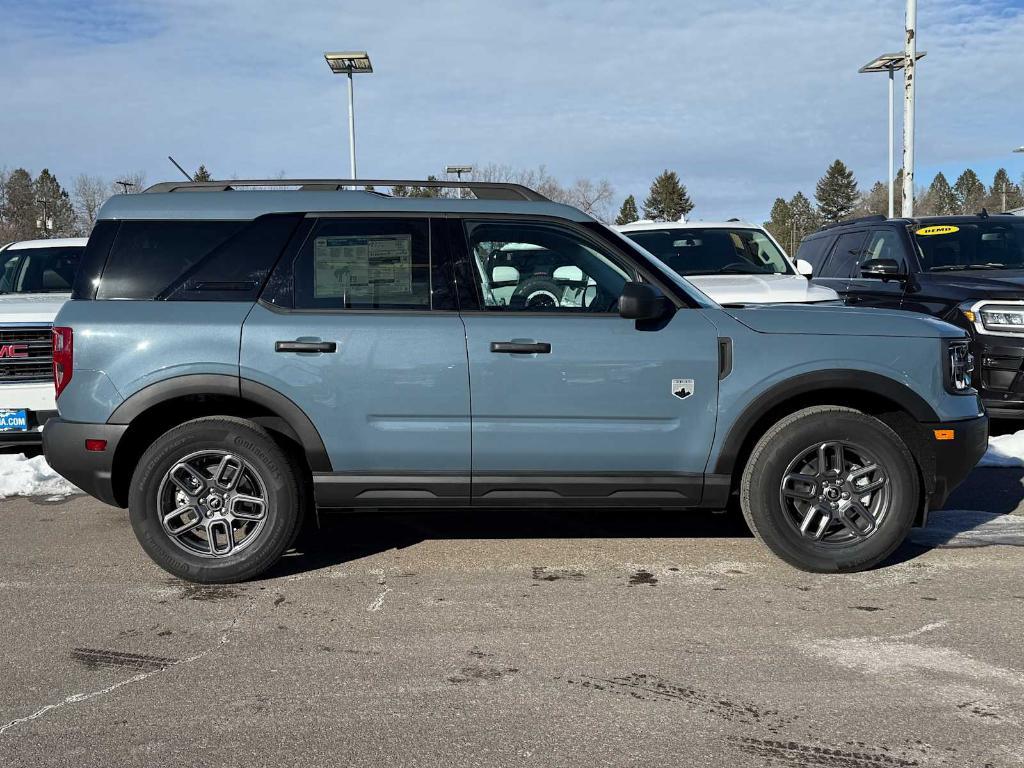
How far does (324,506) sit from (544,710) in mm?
1889

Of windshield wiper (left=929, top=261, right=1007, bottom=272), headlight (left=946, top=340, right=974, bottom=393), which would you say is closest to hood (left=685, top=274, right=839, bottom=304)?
windshield wiper (left=929, top=261, right=1007, bottom=272)

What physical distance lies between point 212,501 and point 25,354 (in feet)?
11.3

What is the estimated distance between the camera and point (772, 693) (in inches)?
136

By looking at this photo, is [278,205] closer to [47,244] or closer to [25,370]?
[25,370]

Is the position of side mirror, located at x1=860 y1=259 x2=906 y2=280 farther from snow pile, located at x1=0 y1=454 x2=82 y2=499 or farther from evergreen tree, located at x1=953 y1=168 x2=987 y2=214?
evergreen tree, located at x1=953 y1=168 x2=987 y2=214

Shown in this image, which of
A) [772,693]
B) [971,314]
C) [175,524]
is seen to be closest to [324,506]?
[175,524]

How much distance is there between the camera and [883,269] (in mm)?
8531

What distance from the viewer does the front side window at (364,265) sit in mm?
4754

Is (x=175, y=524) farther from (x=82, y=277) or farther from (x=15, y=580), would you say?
(x=82, y=277)

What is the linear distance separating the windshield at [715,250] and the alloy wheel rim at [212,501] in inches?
235

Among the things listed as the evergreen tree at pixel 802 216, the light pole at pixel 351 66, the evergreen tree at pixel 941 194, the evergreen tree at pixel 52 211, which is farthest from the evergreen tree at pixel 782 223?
the light pole at pixel 351 66

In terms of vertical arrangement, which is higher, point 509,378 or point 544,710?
point 509,378

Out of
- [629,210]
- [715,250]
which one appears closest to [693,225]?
[715,250]

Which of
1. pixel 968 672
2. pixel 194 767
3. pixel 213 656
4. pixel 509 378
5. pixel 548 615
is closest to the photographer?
pixel 194 767
